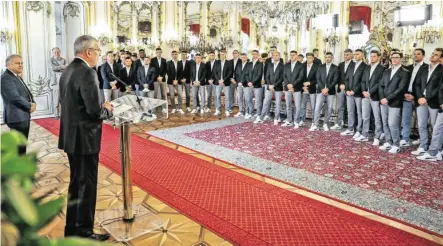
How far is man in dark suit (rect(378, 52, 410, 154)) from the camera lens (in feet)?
18.8

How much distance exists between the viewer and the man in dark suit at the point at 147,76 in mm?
8695

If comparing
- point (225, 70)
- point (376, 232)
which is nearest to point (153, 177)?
point (376, 232)

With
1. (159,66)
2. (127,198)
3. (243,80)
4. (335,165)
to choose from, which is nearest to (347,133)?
(335,165)

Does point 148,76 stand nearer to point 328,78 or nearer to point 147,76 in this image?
point 147,76

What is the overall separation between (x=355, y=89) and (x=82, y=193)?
5.58 metres

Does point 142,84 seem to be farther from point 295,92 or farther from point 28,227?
point 28,227

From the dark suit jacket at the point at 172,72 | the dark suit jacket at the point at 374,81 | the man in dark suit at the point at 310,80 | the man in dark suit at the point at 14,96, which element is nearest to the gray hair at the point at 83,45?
the man in dark suit at the point at 14,96

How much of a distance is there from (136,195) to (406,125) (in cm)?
488

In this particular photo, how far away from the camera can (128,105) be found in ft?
9.73

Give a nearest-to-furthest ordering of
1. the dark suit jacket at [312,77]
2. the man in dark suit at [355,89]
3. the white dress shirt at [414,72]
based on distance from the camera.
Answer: the white dress shirt at [414,72] → the man in dark suit at [355,89] → the dark suit jacket at [312,77]

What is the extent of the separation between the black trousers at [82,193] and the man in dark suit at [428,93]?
5.03 meters

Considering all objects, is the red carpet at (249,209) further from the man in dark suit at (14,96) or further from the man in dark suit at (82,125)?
the man in dark suit at (14,96)

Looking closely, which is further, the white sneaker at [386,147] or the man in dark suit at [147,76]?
the man in dark suit at [147,76]

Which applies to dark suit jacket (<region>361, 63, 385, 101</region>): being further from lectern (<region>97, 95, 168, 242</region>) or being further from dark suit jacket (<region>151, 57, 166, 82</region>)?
dark suit jacket (<region>151, 57, 166, 82</region>)
